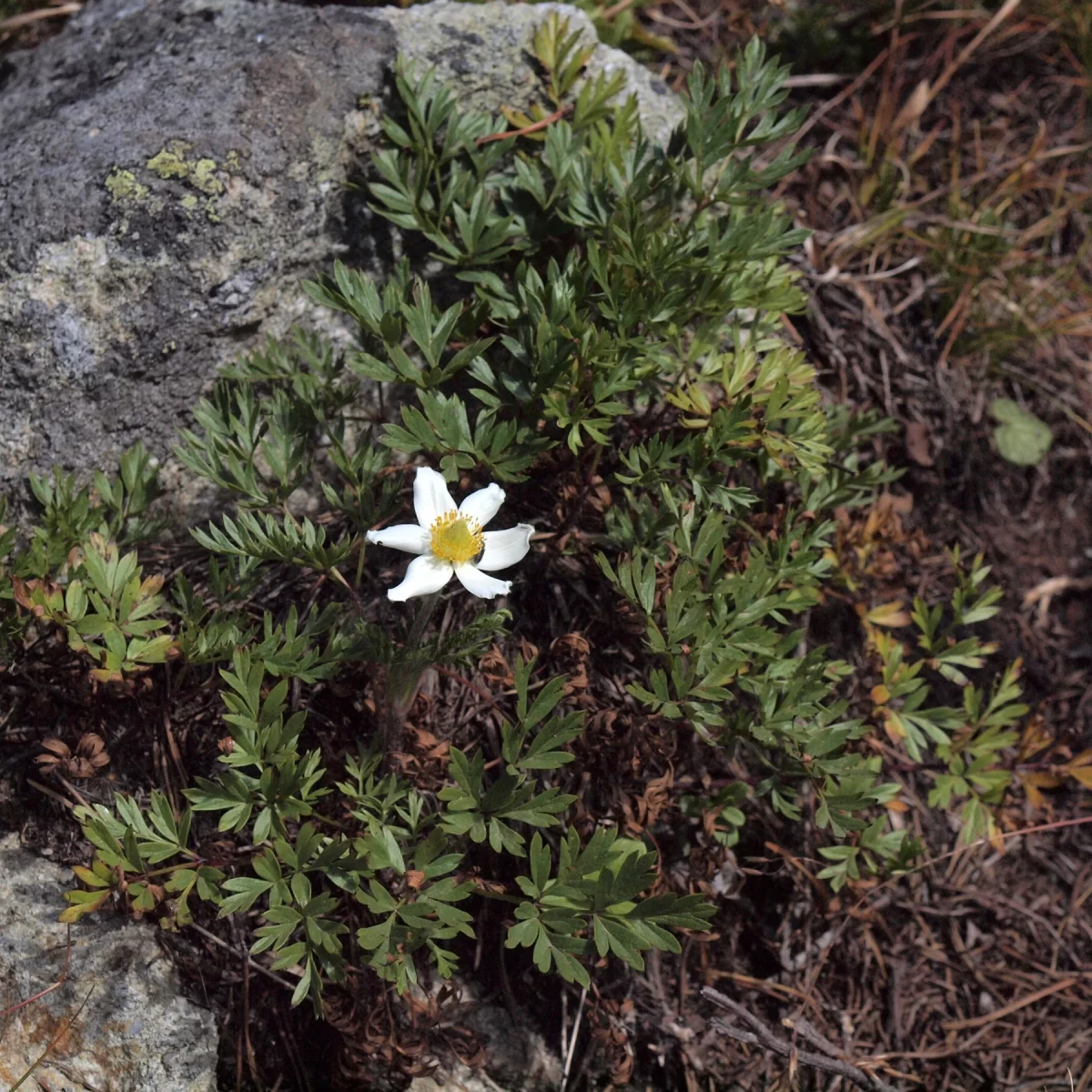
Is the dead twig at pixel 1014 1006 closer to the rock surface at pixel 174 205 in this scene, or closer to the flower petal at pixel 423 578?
the flower petal at pixel 423 578

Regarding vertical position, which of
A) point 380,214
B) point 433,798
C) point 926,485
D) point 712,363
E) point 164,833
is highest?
point 380,214

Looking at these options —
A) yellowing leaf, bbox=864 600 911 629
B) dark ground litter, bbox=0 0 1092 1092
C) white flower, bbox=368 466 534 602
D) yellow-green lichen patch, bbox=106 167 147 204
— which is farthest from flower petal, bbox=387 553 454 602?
yellowing leaf, bbox=864 600 911 629

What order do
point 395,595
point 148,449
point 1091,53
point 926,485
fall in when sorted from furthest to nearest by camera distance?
point 1091,53
point 926,485
point 148,449
point 395,595

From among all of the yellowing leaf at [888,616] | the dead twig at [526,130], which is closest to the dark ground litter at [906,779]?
the yellowing leaf at [888,616]

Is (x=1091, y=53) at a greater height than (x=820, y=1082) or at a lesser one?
greater

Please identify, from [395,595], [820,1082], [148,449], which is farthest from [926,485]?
[148,449]

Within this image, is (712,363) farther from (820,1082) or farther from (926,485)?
(820,1082)

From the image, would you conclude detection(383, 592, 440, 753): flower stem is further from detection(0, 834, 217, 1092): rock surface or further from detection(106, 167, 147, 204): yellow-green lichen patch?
detection(106, 167, 147, 204): yellow-green lichen patch
